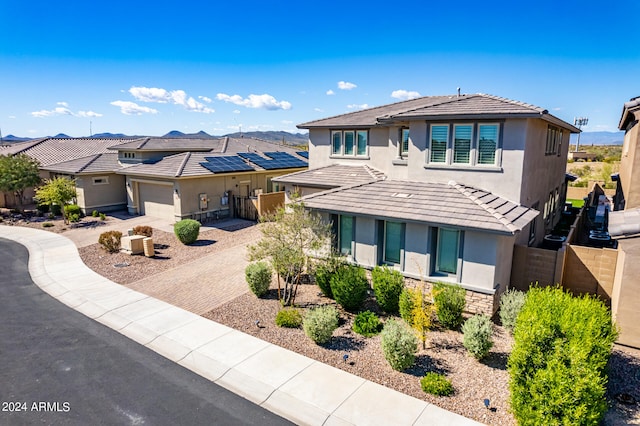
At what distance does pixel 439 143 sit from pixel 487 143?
177 cm

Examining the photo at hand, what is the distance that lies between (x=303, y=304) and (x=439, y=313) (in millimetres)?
4627

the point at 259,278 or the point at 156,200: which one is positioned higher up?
the point at 156,200

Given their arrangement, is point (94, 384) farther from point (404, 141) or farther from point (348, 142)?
point (348, 142)

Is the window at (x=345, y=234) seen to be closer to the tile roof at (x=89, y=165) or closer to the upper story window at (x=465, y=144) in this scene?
the upper story window at (x=465, y=144)

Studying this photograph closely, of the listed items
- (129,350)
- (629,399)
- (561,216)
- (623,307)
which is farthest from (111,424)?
(561,216)

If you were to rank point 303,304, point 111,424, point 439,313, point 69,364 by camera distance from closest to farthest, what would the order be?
point 111,424
point 69,364
point 439,313
point 303,304

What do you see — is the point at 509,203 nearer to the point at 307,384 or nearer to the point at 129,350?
the point at 307,384

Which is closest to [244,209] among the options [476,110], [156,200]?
[156,200]

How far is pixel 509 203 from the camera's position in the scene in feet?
45.4

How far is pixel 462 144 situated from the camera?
48.6 feet

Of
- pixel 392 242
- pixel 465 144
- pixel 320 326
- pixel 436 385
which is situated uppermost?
pixel 465 144

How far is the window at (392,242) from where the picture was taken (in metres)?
13.7

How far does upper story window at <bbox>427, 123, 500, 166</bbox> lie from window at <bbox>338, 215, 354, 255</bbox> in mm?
4132

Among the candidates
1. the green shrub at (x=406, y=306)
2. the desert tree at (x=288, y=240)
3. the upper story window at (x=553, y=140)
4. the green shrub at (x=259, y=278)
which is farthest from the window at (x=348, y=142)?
the green shrub at (x=406, y=306)
